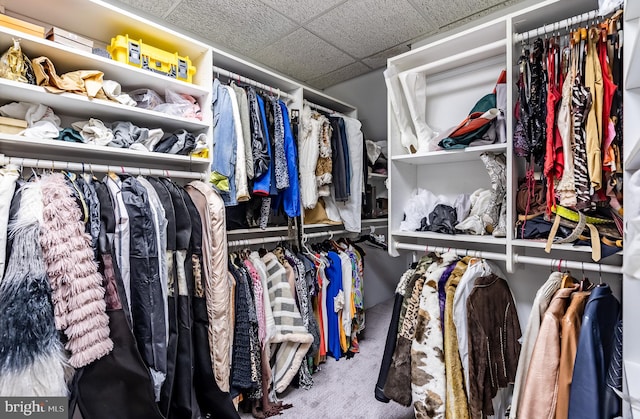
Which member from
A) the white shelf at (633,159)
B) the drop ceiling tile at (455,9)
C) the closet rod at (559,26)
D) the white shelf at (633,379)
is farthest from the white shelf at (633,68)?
the drop ceiling tile at (455,9)

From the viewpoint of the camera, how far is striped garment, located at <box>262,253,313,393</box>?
6.13 ft

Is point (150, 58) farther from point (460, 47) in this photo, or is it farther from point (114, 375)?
point (460, 47)

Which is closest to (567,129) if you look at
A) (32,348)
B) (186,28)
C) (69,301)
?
(69,301)

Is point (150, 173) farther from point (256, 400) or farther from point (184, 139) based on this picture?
point (256, 400)

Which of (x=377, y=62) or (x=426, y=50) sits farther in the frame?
(x=377, y=62)

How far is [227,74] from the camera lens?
1911 mm

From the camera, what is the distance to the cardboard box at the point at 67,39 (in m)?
1.35

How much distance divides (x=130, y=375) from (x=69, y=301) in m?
0.37

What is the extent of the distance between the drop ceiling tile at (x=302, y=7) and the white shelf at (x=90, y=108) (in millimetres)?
961

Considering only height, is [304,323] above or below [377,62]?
below

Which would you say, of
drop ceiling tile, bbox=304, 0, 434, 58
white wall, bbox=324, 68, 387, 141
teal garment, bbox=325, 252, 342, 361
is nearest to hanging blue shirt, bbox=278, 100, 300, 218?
teal garment, bbox=325, 252, 342, 361

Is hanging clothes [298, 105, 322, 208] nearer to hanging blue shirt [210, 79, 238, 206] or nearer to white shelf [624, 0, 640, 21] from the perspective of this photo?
hanging blue shirt [210, 79, 238, 206]

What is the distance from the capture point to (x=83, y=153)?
1607mm

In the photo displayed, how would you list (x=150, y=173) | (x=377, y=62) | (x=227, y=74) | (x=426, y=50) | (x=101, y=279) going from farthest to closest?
(x=377, y=62)
(x=227, y=74)
(x=426, y=50)
(x=150, y=173)
(x=101, y=279)
